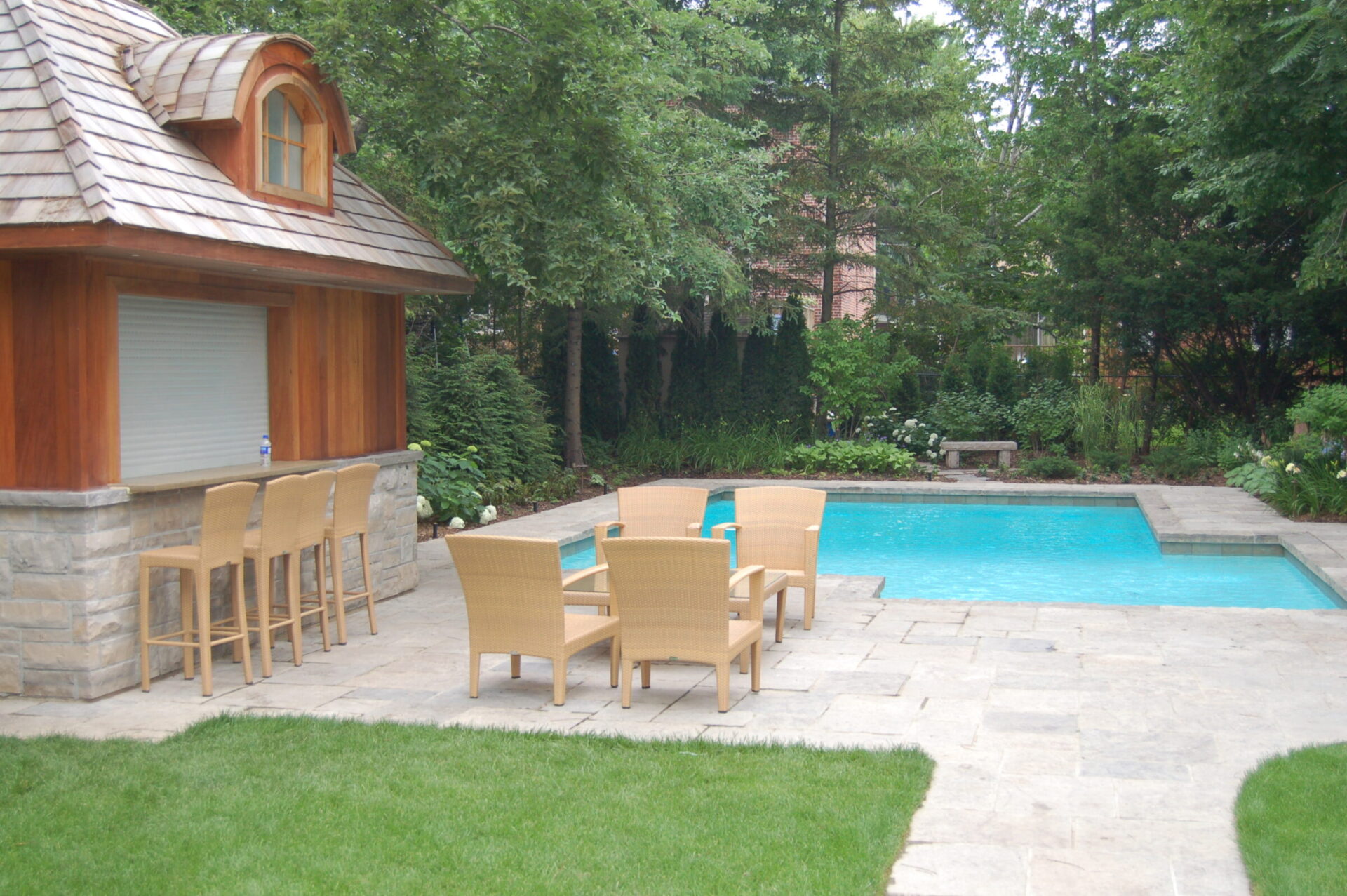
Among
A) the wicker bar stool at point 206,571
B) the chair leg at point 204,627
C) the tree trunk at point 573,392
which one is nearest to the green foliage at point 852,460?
the tree trunk at point 573,392

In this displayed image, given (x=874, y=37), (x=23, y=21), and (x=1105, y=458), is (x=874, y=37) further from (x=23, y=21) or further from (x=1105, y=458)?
(x=23, y=21)

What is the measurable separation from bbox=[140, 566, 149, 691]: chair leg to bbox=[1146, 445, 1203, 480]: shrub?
577 inches

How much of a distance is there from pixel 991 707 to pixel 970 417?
1427 centimetres

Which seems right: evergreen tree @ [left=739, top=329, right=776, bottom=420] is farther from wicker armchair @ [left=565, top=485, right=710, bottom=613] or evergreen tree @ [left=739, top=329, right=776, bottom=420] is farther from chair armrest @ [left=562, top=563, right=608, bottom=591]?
chair armrest @ [left=562, top=563, right=608, bottom=591]

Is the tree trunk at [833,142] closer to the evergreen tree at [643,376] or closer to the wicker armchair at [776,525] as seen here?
the evergreen tree at [643,376]

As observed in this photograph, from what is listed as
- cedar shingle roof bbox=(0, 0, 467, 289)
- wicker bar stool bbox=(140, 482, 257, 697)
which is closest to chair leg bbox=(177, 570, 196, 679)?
wicker bar stool bbox=(140, 482, 257, 697)

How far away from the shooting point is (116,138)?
612cm

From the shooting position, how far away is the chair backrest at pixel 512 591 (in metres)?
5.79

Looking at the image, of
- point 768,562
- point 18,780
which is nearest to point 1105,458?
point 768,562

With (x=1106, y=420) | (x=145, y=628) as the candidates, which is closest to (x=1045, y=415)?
(x=1106, y=420)

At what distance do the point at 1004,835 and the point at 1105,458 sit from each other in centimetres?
1442

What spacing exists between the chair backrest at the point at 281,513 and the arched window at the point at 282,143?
6.24 ft

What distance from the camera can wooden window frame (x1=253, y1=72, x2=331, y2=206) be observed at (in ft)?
23.2

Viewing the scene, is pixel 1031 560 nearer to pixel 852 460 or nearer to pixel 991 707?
pixel 852 460
